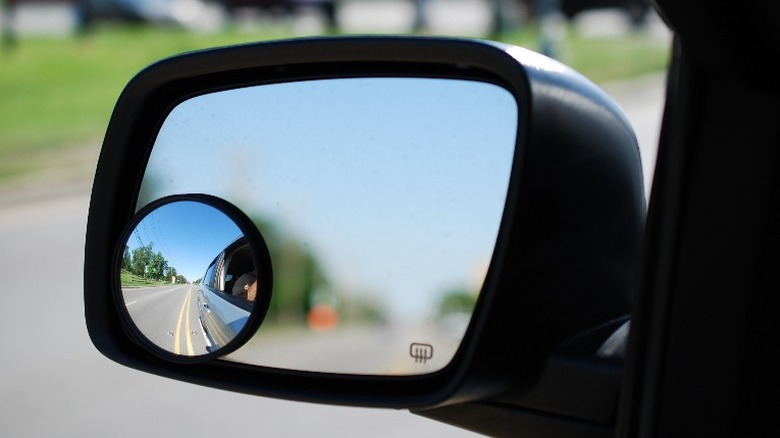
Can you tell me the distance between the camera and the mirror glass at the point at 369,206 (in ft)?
4.89

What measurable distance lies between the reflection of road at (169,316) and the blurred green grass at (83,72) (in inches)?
492

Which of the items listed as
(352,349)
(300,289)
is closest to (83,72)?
(300,289)

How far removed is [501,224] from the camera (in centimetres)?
140

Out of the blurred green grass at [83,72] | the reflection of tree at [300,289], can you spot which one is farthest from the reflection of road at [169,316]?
the blurred green grass at [83,72]

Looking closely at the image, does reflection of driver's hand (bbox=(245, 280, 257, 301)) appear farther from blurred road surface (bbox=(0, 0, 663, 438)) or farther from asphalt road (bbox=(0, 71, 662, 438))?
asphalt road (bbox=(0, 71, 662, 438))

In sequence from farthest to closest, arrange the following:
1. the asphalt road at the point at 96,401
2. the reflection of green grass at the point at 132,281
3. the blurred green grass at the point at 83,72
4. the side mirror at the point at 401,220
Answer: the blurred green grass at the point at 83,72 < the asphalt road at the point at 96,401 < the reflection of green grass at the point at 132,281 < the side mirror at the point at 401,220

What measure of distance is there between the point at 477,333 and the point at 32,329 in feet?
22.0

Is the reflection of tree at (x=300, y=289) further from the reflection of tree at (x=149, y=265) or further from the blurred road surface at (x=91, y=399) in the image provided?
the blurred road surface at (x=91, y=399)

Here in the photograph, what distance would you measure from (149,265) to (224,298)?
0.18 meters

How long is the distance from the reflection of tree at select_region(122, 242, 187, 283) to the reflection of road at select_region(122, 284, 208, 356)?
15 mm

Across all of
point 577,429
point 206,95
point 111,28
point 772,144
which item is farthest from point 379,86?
point 111,28

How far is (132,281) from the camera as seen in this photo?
5.49 ft

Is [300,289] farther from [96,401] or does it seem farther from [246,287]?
[96,401]

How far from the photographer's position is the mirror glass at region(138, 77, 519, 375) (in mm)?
1490
